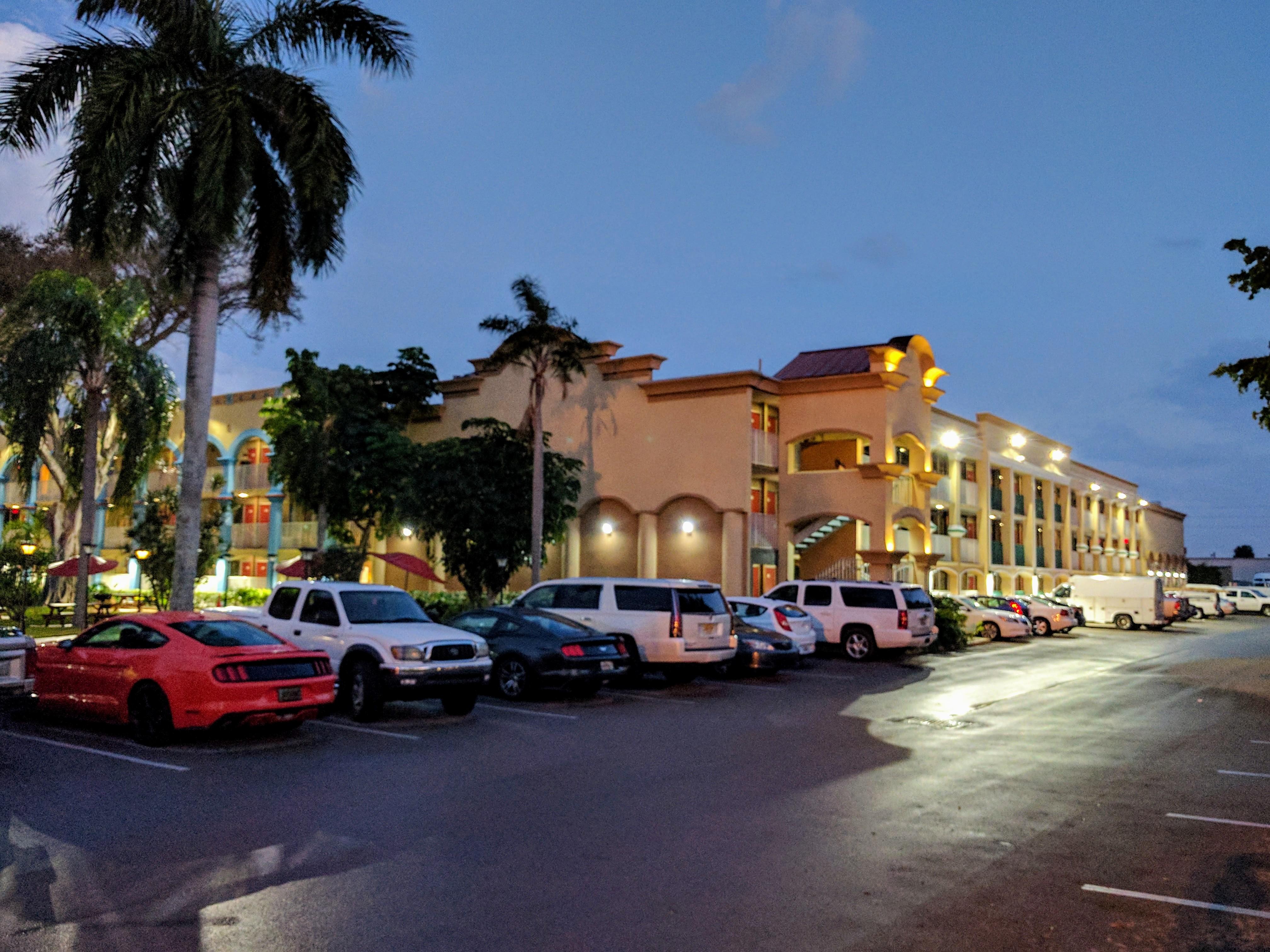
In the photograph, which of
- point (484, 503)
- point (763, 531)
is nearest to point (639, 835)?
point (484, 503)

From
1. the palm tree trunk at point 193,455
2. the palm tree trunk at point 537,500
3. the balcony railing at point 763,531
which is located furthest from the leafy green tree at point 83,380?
the balcony railing at point 763,531

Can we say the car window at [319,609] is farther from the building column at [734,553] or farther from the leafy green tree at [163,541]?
the building column at [734,553]

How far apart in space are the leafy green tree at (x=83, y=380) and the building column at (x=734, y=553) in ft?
57.0

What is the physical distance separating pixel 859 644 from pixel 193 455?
49.9ft

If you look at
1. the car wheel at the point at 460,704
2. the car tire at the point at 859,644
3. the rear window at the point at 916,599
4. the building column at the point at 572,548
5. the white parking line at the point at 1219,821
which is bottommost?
the white parking line at the point at 1219,821

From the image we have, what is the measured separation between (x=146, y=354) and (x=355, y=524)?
1400 centimetres

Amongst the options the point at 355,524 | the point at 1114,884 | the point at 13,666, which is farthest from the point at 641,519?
the point at 1114,884

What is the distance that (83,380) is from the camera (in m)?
28.8

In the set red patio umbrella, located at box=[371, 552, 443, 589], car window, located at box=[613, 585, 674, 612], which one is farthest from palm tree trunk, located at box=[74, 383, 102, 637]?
car window, located at box=[613, 585, 674, 612]

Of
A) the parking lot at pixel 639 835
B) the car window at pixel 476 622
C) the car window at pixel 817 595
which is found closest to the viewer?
the parking lot at pixel 639 835

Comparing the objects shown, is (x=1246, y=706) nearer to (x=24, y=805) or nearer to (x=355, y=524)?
(x=24, y=805)

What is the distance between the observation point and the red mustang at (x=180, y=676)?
37.1 feet

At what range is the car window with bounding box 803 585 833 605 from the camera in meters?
25.8

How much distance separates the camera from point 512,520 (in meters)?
33.1
